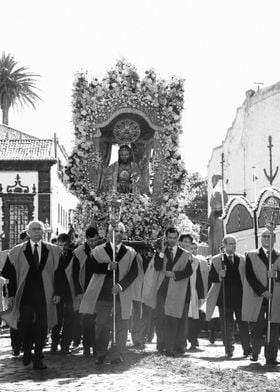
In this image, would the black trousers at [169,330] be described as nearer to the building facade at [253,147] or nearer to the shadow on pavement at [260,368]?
the shadow on pavement at [260,368]

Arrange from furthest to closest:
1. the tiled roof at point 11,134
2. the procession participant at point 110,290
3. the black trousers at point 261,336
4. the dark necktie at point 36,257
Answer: the tiled roof at point 11,134, the procession participant at point 110,290, the dark necktie at point 36,257, the black trousers at point 261,336

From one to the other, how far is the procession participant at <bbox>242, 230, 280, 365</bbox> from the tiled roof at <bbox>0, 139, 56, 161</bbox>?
41.0m

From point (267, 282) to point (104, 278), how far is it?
80.7 inches

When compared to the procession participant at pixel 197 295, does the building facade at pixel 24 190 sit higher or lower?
higher

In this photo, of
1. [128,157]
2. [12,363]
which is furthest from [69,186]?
Result: [12,363]

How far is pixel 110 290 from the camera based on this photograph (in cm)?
1089

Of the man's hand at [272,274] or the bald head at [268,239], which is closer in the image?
the man's hand at [272,274]

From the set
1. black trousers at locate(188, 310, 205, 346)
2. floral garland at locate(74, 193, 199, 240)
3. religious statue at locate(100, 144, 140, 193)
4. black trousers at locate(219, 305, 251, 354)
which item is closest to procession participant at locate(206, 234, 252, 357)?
black trousers at locate(219, 305, 251, 354)

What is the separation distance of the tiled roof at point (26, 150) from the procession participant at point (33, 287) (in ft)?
135

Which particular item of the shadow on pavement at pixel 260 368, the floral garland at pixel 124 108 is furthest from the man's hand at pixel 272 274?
the floral garland at pixel 124 108

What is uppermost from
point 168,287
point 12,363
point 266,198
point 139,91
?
point 139,91

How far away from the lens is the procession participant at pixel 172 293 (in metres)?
11.9

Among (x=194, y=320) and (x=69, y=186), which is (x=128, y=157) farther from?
(x=194, y=320)

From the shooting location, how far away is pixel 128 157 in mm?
17812
